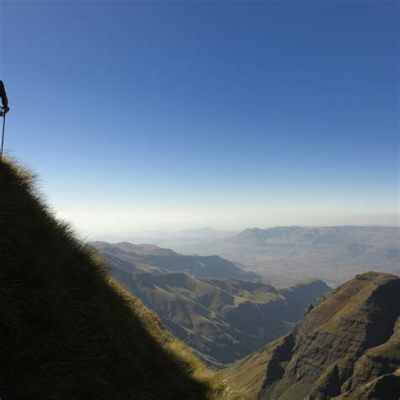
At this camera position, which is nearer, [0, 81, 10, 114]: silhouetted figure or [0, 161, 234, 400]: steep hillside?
[0, 161, 234, 400]: steep hillside

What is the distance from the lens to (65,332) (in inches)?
363

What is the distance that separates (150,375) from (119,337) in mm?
1384

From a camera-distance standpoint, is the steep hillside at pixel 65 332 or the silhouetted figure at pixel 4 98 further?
the silhouetted figure at pixel 4 98

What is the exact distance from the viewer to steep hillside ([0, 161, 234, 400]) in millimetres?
8047

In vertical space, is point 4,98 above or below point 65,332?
above

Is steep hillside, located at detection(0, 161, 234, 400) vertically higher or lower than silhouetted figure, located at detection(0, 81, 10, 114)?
lower

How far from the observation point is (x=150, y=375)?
10812mm

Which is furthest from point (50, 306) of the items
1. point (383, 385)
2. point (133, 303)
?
point (383, 385)

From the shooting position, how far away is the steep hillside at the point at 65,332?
8047 millimetres

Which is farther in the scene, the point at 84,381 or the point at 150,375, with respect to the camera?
the point at 150,375

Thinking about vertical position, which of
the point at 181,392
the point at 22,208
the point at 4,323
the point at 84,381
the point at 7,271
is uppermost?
the point at 22,208

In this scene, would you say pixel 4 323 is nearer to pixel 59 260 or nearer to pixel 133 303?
pixel 59 260

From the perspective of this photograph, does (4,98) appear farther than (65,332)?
Yes

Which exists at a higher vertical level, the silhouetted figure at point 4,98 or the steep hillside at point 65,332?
the silhouetted figure at point 4,98
